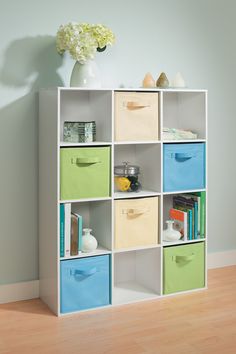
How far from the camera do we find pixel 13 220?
3266 mm

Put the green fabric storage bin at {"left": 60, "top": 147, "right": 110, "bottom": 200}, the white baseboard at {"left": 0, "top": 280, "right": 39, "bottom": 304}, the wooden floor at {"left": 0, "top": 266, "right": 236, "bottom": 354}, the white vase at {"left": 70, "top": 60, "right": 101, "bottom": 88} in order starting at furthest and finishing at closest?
the white baseboard at {"left": 0, "top": 280, "right": 39, "bottom": 304}
the white vase at {"left": 70, "top": 60, "right": 101, "bottom": 88}
the green fabric storage bin at {"left": 60, "top": 147, "right": 110, "bottom": 200}
the wooden floor at {"left": 0, "top": 266, "right": 236, "bottom": 354}

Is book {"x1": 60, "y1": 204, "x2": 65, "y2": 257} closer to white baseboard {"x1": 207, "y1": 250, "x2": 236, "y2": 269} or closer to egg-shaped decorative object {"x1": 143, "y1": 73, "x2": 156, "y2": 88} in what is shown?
egg-shaped decorative object {"x1": 143, "y1": 73, "x2": 156, "y2": 88}

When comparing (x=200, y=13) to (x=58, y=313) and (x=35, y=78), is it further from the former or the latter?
(x=58, y=313)

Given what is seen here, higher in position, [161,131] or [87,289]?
[161,131]

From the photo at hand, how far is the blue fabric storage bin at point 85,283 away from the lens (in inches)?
121

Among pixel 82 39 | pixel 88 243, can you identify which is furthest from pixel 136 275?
pixel 82 39

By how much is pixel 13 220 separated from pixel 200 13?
1.87m

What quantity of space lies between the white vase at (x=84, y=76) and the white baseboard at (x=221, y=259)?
157 cm

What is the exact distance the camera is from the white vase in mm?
3131

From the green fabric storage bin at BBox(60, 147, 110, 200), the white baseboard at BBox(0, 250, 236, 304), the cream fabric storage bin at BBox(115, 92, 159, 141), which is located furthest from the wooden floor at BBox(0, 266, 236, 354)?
the cream fabric storage bin at BBox(115, 92, 159, 141)

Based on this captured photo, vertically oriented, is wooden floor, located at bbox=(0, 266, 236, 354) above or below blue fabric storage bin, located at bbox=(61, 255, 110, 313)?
below

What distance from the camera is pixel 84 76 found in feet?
10.3

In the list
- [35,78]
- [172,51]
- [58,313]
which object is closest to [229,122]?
[172,51]

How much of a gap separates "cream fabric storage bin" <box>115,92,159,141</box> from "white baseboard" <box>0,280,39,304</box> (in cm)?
103
